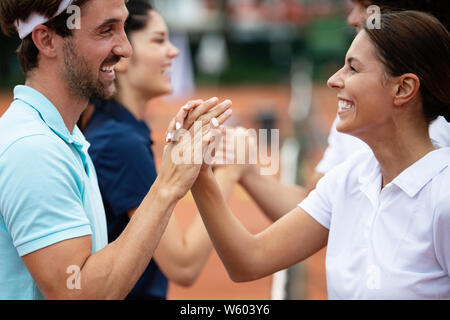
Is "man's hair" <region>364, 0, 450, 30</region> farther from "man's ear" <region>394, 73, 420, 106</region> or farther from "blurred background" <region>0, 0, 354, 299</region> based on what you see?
"blurred background" <region>0, 0, 354, 299</region>

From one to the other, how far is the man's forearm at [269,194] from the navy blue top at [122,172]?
27.7 inches

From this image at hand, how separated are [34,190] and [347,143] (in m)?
1.97

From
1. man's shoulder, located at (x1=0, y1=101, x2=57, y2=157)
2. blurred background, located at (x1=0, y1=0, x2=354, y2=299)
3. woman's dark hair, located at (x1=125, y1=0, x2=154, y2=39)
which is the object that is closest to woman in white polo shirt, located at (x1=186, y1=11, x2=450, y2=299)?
man's shoulder, located at (x1=0, y1=101, x2=57, y2=157)

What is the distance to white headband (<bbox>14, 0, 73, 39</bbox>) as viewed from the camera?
245 centimetres

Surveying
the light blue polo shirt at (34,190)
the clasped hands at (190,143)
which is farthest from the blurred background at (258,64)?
the light blue polo shirt at (34,190)

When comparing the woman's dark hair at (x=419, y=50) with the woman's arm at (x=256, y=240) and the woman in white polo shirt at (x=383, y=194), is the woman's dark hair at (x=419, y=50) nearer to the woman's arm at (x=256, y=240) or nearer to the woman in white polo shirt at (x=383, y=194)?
the woman in white polo shirt at (x=383, y=194)

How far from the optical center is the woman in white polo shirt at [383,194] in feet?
8.07

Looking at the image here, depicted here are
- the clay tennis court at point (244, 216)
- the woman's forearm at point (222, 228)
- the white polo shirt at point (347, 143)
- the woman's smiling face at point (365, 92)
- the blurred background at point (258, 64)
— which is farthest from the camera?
the blurred background at point (258, 64)

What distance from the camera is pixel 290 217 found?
296 centimetres

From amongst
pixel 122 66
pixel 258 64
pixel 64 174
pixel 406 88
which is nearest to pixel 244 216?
pixel 122 66

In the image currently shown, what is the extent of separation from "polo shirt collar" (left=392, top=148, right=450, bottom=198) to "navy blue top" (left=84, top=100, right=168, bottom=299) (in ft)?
4.39

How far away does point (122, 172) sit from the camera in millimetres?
3361
